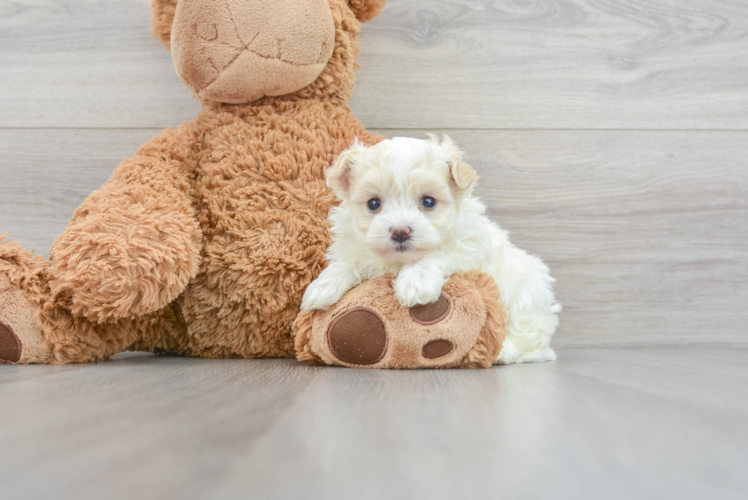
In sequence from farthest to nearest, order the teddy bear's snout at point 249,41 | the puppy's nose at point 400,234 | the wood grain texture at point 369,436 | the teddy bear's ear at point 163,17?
the teddy bear's ear at point 163,17 < the teddy bear's snout at point 249,41 < the puppy's nose at point 400,234 < the wood grain texture at point 369,436

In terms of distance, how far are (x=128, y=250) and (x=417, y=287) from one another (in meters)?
0.45

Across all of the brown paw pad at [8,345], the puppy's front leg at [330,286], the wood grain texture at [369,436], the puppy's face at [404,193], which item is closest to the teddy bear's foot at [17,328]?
the brown paw pad at [8,345]

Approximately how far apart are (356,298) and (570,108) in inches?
31.4

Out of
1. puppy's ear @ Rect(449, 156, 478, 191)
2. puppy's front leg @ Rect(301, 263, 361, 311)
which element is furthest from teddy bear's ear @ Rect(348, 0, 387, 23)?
puppy's front leg @ Rect(301, 263, 361, 311)

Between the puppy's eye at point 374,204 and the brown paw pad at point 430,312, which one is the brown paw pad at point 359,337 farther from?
the puppy's eye at point 374,204

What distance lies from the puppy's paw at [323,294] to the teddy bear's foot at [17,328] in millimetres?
449

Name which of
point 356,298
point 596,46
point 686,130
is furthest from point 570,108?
point 356,298

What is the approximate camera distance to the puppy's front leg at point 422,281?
837 millimetres

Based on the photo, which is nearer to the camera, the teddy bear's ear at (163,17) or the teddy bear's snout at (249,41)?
the teddy bear's snout at (249,41)

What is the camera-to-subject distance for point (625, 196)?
1337mm

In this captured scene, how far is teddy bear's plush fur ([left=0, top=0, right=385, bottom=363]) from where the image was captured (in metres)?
0.88

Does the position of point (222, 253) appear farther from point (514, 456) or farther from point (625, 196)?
point (625, 196)

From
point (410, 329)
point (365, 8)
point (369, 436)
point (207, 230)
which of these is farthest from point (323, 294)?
point (365, 8)

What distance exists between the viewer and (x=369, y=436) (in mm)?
477
